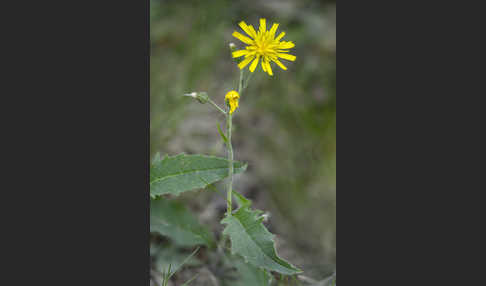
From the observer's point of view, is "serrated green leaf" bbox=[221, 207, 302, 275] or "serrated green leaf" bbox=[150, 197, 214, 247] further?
"serrated green leaf" bbox=[150, 197, 214, 247]

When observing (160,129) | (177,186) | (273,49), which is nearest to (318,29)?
(160,129)

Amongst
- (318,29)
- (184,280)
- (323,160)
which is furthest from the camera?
(318,29)

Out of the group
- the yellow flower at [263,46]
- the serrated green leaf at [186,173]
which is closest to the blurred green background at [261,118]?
the serrated green leaf at [186,173]

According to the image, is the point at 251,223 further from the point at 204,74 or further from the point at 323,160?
the point at 204,74

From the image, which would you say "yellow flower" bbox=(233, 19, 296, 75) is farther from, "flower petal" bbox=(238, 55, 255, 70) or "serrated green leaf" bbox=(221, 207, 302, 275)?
"serrated green leaf" bbox=(221, 207, 302, 275)

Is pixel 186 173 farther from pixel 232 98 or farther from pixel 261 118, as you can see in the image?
pixel 261 118

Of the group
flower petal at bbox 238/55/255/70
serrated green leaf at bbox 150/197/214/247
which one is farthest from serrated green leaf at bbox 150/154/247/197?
flower petal at bbox 238/55/255/70
